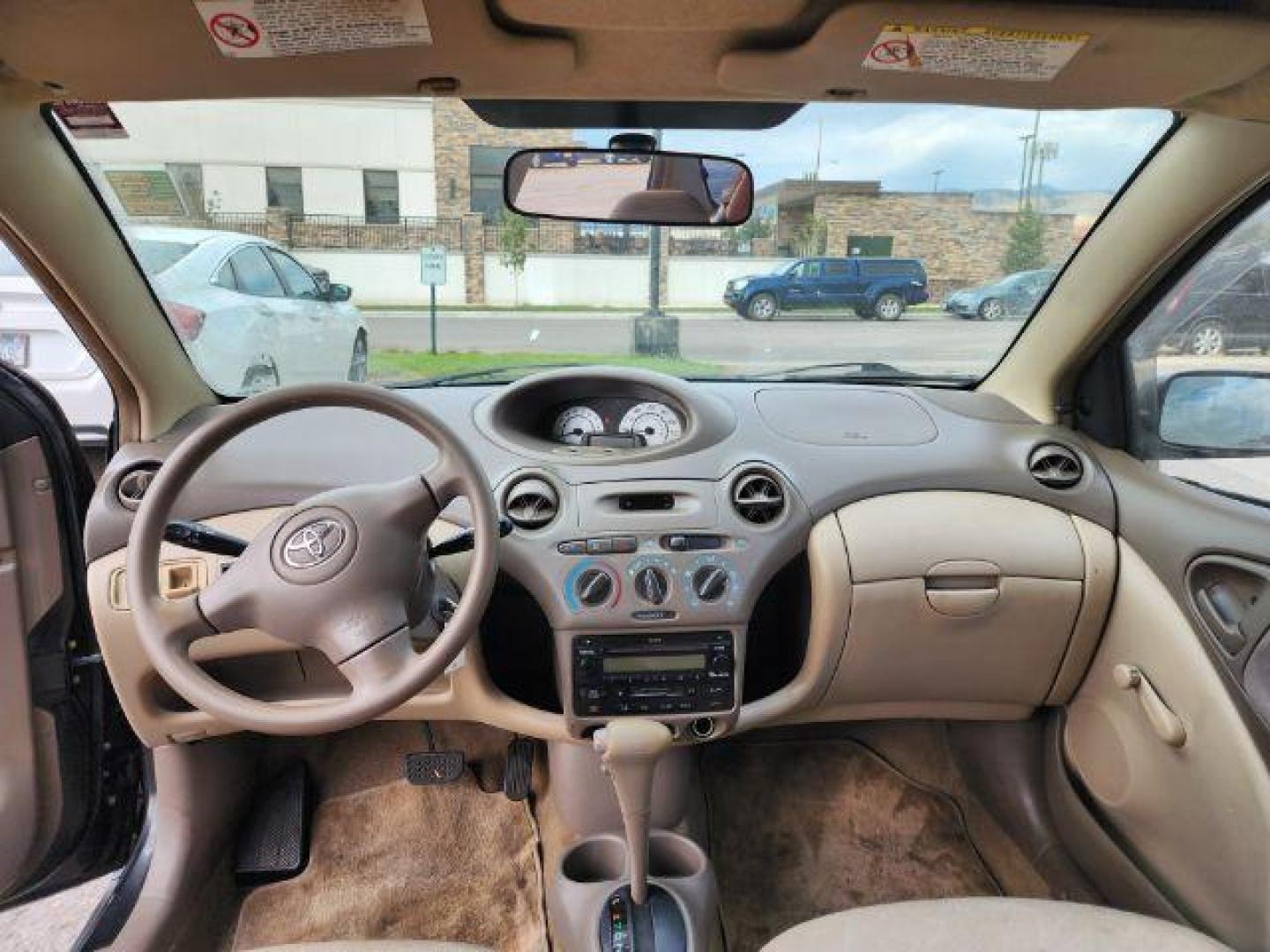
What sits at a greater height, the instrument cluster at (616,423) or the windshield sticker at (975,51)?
the windshield sticker at (975,51)

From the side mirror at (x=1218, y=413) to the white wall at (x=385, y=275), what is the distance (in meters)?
1.92

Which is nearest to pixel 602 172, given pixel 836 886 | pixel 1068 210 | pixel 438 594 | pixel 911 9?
pixel 911 9

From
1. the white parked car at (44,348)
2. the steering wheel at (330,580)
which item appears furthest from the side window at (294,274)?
the steering wheel at (330,580)

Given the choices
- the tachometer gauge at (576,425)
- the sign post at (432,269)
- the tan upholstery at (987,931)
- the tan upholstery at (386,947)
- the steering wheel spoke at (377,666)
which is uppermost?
the sign post at (432,269)

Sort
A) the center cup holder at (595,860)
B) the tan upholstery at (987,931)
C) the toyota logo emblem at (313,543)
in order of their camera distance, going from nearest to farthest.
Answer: the tan upholstery at (987,931), the toyota logo emblem at (313,543), the center cup holder at (595,860)

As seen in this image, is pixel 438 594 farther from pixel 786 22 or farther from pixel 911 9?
pixel 911 9

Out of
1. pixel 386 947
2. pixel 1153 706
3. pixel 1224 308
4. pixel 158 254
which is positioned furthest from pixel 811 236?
pixel 386 947

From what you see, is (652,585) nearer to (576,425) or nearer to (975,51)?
(576,425)

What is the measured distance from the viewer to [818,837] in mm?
2410

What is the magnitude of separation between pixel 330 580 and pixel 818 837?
1.67m

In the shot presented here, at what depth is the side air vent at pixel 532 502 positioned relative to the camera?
188 cm

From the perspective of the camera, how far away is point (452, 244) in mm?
2490

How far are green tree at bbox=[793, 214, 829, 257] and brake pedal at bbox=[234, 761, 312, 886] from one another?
80.9 inches

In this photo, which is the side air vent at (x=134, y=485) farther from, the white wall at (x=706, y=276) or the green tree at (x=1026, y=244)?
the green tree at (x=1026, y=244)
